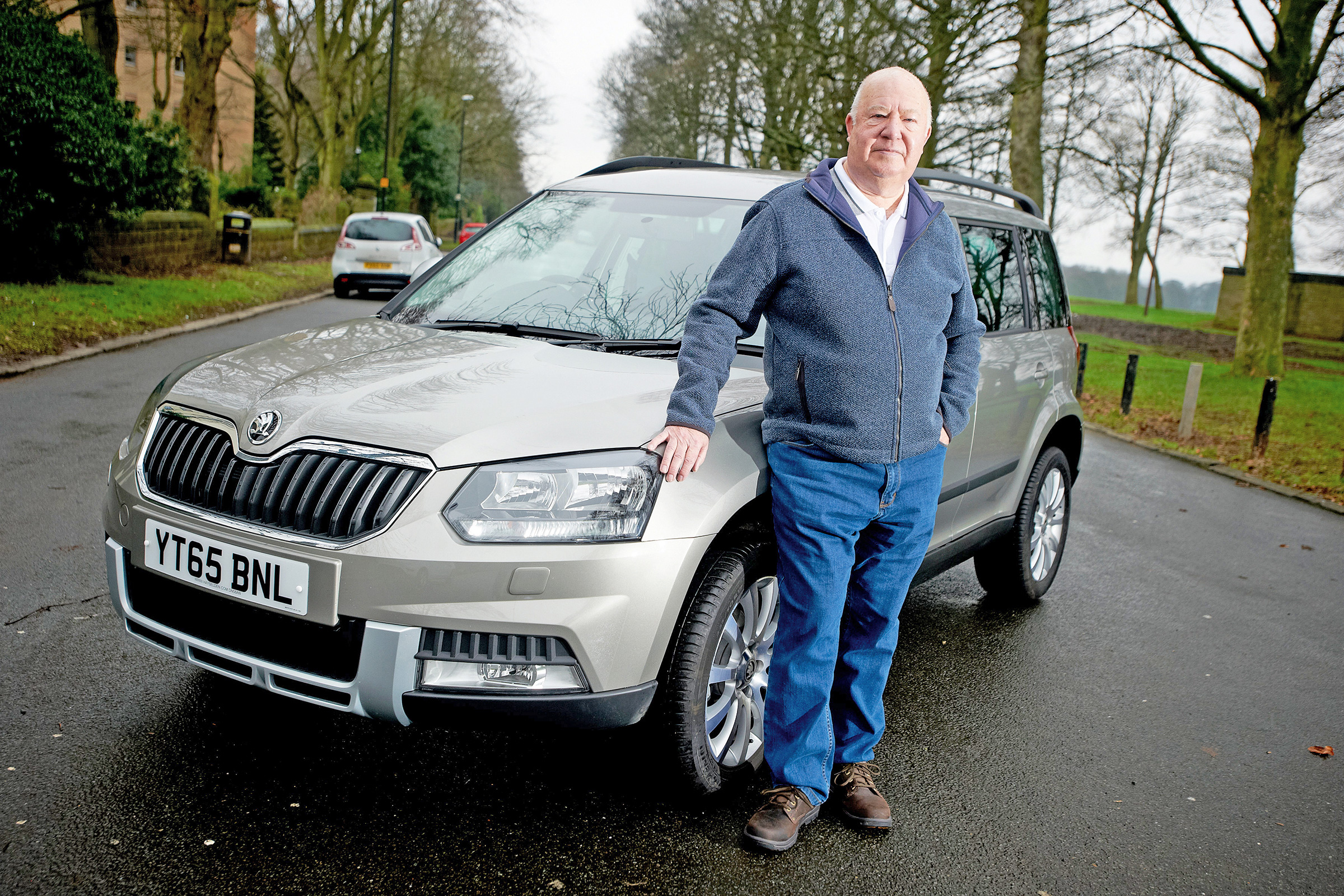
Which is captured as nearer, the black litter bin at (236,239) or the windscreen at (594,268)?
the windscreen at (594,268)

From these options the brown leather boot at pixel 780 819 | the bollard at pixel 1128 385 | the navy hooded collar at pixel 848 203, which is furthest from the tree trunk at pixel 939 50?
the brown leather boot at pixel 780 819

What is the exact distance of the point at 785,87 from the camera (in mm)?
26109

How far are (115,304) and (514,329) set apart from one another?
1166 centimetres

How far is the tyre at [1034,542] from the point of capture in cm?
510

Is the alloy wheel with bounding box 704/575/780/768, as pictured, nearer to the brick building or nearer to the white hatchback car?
the white hatchback car

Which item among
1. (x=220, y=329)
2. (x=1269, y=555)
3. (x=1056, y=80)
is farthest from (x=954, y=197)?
(x=1056, y=80)

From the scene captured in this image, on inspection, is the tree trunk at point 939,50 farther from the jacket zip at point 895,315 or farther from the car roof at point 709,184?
the jacket zip at point 895,315

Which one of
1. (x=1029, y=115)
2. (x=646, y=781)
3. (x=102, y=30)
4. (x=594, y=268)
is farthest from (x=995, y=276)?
(x=102, y=30)

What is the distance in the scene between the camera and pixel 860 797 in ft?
10.6

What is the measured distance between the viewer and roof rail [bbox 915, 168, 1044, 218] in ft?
15.1

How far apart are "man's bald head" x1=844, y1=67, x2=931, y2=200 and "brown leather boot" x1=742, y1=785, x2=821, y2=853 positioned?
1.67 m

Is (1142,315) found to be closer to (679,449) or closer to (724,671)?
(724,671)

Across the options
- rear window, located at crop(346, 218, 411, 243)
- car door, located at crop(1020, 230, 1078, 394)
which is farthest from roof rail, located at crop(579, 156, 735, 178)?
rear window, located at crop(346, 218, 411, 243)

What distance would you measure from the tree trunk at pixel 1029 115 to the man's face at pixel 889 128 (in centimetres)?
1567
